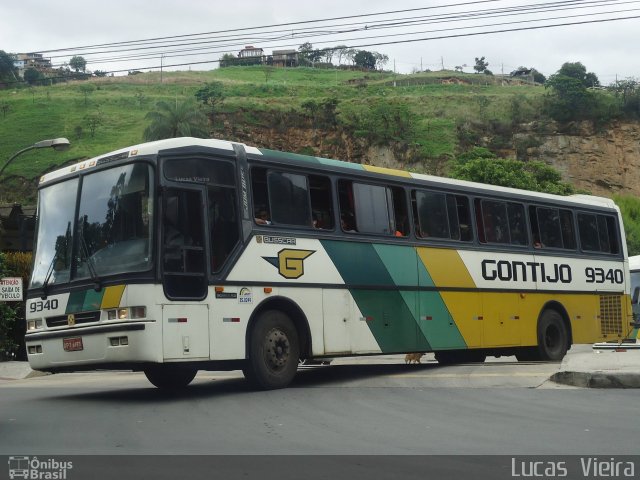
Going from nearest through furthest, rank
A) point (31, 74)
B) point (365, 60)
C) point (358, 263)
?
1. point (358, 263)
2. point (31, 74)
3. point (365, 60)

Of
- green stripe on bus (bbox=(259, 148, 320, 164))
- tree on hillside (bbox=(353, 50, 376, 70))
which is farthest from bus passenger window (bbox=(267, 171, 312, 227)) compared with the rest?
tree on hillside (bbox=(353, 50, 376, 70))

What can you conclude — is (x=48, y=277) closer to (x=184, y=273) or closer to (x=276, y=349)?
(x=184, y=273)

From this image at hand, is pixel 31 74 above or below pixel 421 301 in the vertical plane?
above

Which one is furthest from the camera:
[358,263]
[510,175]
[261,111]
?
[261,111]

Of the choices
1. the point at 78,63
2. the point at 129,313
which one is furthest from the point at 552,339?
the point at 78,63

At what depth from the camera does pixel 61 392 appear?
15.0 meters

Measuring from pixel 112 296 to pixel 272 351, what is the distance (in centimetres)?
253

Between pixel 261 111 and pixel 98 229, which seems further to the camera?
pixel 261 111

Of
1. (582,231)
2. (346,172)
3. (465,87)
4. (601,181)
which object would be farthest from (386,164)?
(346,172)

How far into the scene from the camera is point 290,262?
1386cm

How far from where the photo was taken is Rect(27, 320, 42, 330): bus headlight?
43.1 feet

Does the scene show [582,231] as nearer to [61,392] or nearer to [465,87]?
[61,392]
